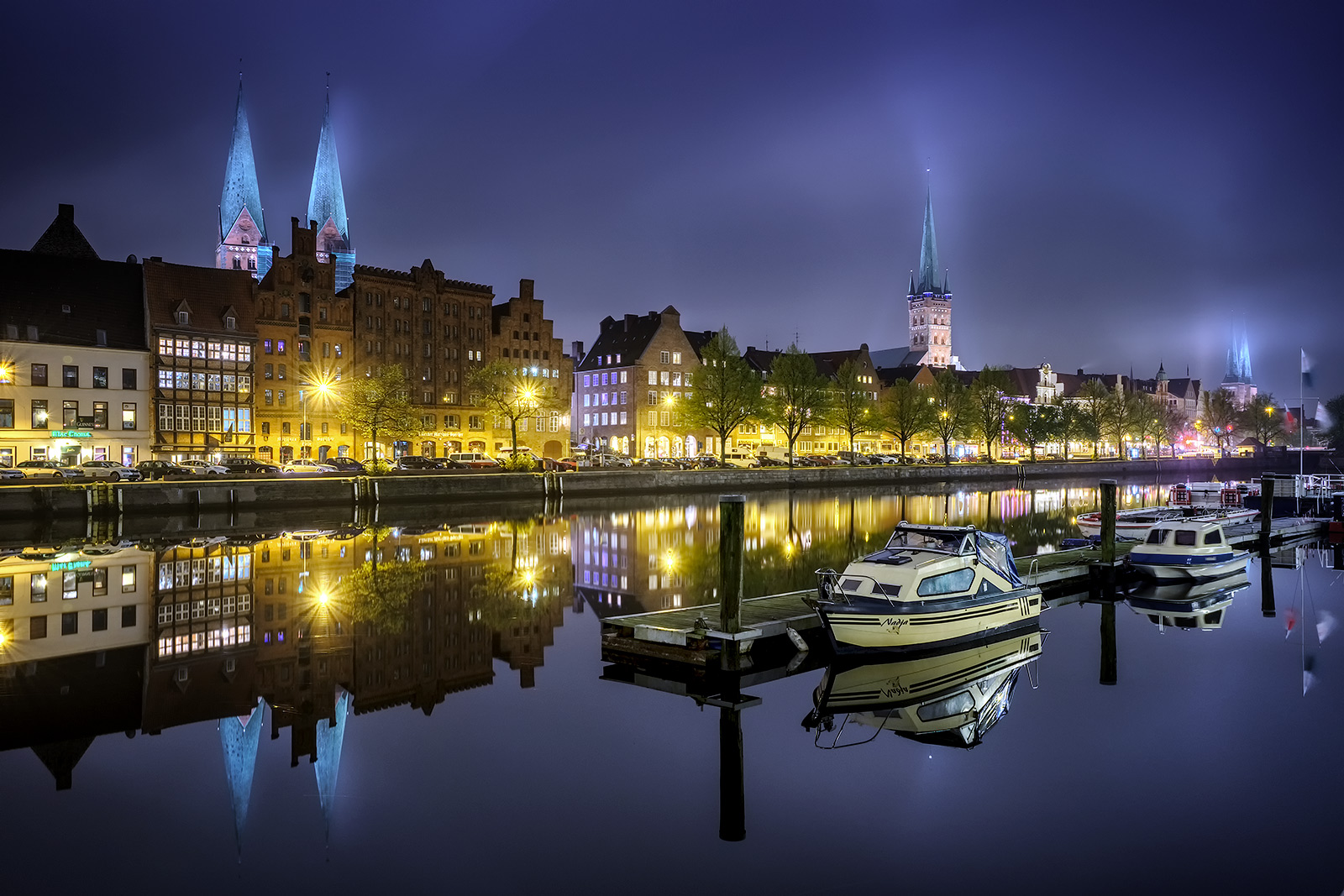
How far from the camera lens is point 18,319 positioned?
7462 cm

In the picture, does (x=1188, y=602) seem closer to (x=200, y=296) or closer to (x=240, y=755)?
(x=240, y=755)

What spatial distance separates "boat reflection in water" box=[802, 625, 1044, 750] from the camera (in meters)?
17.3

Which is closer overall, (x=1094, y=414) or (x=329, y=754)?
(x=329, y=754)

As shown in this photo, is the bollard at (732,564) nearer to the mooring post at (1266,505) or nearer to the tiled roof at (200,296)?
the mooring post at (1266,505)

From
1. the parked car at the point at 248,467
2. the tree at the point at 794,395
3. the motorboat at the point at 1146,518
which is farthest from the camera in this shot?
→ the tree at the point at 794,395

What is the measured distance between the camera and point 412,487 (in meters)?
67.2

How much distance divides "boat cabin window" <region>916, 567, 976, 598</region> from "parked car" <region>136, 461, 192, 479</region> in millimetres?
57994

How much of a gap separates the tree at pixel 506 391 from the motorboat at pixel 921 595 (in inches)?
2554

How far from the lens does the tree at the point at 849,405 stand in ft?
367

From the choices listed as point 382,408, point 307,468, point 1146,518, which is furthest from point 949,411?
point 307,468

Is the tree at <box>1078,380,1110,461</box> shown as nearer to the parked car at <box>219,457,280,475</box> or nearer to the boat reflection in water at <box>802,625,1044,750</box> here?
the parked car at <box>219,457,280,475</box>

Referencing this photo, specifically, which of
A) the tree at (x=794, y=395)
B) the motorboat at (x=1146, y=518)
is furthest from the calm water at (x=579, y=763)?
the tree at (x=794, y=395)

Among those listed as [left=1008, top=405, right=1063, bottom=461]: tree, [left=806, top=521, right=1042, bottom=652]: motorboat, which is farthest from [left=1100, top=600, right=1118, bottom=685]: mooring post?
[left=1008, top=405, right=1063, bottom=461]: tree

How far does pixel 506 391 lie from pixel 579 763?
77.7m
